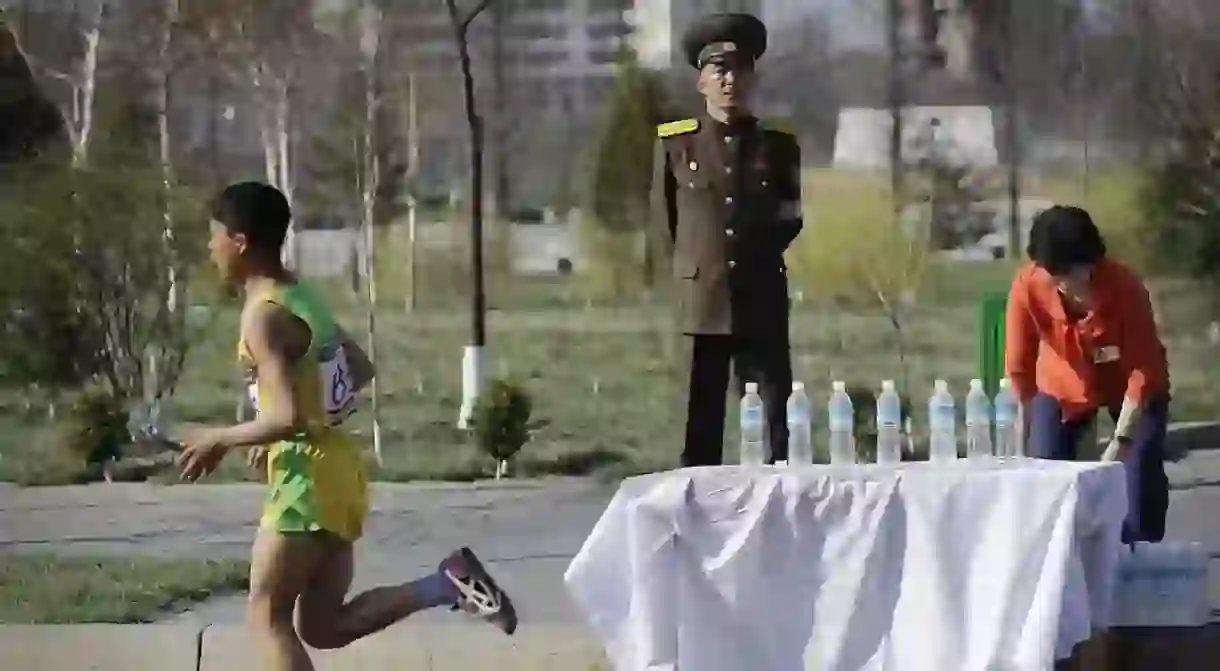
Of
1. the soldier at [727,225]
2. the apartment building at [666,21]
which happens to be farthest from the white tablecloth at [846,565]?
the apartment building at [666,21]

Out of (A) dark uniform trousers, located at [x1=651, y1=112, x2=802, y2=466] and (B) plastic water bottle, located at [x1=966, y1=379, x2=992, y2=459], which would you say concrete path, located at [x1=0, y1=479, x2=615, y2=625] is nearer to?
(A) dark uniform trousers, located at [x1=651, y1=112, x2=802, y2=466]

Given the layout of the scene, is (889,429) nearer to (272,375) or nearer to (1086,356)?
(1086,356)

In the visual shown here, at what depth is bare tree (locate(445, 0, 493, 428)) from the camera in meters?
6.34

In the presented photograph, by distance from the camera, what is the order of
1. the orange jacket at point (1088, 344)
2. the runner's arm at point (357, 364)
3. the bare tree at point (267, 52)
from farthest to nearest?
the bare tree at point (267, 52), the orange jacket at point (1088, 344), the runner's arm at point (357, 364)

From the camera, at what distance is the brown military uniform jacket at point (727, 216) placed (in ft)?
19.9

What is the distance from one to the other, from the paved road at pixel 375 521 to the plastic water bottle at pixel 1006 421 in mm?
1315

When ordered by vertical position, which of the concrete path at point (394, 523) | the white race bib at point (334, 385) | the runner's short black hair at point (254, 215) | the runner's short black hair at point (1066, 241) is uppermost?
the runner's short black hair at point (254, 215)

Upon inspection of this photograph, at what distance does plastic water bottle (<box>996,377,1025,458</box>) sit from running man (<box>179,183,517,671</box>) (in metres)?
1.71

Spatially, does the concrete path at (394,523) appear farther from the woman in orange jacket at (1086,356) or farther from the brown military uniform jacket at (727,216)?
the woman in orange jacket at (1086,356)

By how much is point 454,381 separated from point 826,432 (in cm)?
120

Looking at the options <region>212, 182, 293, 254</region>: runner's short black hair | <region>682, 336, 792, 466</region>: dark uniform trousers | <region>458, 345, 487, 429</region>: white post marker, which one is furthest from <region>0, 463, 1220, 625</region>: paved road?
<region>212, 182, 293, 254</region>: runner's short black hair

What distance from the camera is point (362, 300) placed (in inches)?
252

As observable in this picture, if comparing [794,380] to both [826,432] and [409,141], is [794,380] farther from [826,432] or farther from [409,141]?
[409,141]

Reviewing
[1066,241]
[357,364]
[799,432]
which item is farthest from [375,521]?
[1066,241]
